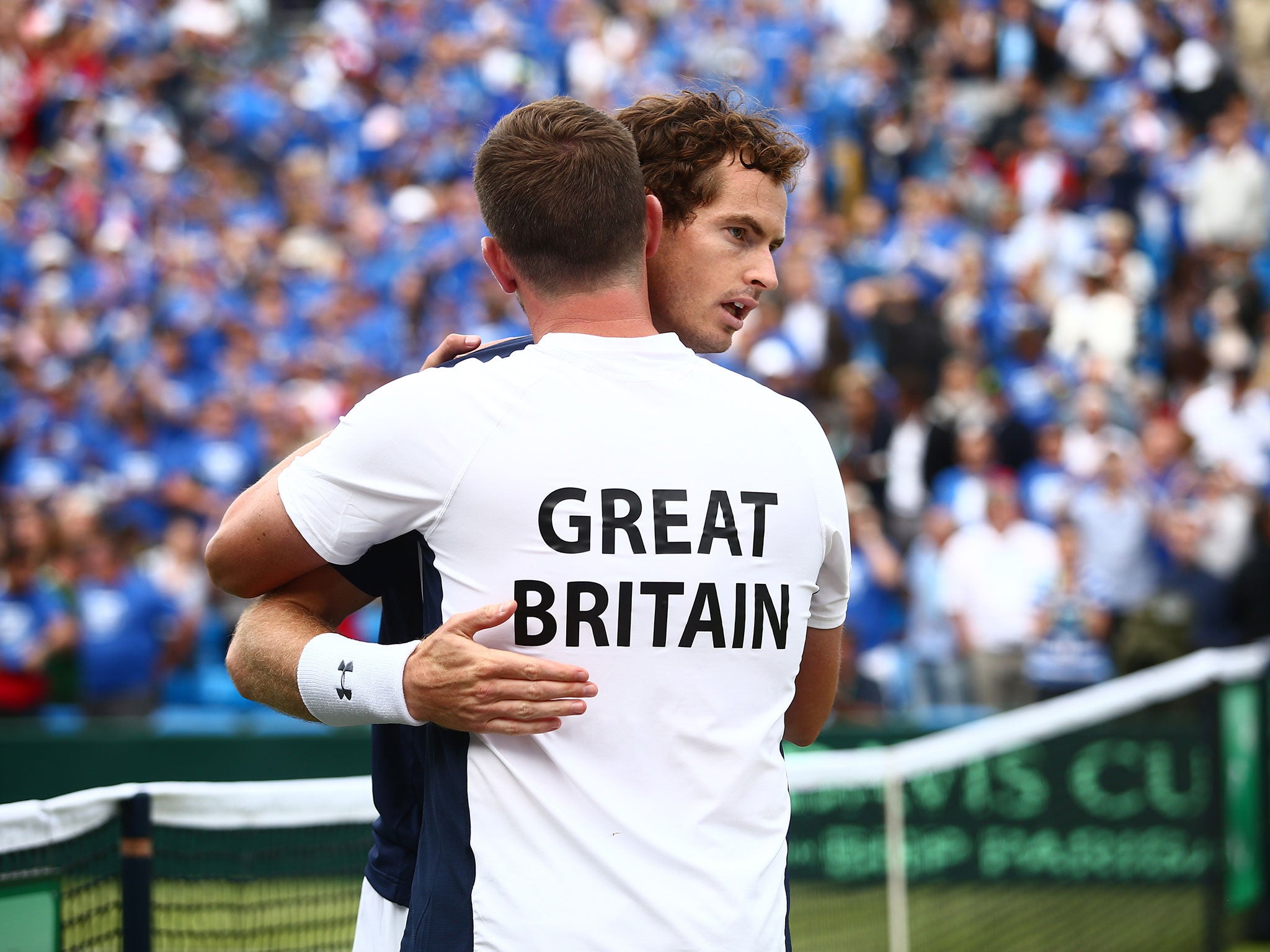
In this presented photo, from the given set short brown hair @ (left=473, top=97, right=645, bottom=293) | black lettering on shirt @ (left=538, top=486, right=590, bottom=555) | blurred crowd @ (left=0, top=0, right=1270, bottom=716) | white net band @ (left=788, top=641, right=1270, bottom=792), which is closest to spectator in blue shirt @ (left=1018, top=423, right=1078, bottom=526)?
blurred crowd @ (left=0, top=0, right=1270, bottom=716)

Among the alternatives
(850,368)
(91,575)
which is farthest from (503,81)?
(91,575)

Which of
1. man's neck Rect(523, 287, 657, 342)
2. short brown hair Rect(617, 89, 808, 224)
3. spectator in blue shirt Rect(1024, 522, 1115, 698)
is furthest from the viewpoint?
spectator in blue shirt Rect(1024, 522, 1115, 698)

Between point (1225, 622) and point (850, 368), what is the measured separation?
3.61 metres

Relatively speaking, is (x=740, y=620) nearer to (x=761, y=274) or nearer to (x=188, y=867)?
(x=761, y=274)

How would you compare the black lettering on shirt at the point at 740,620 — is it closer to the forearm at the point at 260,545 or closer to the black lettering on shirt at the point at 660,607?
the black lettering on shirt at the point at 660,607

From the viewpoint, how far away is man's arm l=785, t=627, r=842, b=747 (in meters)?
2.84

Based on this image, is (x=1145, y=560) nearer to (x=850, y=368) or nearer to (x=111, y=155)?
(x=850, y=368)

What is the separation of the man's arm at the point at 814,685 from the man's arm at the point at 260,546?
89 cm

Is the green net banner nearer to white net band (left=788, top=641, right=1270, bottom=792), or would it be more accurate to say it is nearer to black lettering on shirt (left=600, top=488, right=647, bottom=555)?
white net band (left=788, top=641, right=1270, bottom=792)

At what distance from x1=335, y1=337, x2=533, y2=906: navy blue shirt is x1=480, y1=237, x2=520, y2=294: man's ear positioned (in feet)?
0.32

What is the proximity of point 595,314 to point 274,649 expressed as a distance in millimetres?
728

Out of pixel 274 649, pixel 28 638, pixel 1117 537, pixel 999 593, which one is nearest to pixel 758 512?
pixel 274 649

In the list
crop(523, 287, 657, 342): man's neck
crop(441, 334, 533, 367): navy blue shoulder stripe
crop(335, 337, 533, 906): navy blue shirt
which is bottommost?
crop(335, 337, 533, 906): navy blue shirt

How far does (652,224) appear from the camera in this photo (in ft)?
8.88
